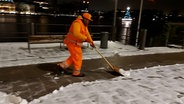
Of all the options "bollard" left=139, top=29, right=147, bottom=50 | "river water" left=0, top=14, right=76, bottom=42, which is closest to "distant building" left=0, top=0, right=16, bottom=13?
"river water" left=0, top=14, right=76, bottom=42

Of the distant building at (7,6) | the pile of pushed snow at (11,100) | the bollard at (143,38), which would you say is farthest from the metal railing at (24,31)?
the distant building at (7,6)

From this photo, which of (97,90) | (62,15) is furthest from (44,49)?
(62,15)

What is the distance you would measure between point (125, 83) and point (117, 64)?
2014 mm

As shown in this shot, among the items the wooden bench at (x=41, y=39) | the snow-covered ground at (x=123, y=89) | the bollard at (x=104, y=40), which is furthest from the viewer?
the bollard at (x=104, y=40)

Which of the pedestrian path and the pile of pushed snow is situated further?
the pedestrian path

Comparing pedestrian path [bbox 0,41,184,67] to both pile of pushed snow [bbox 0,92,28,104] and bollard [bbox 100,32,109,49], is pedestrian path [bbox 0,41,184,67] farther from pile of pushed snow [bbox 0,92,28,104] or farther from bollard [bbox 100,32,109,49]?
pile of pushed snow [bbox 0,92,28,104]

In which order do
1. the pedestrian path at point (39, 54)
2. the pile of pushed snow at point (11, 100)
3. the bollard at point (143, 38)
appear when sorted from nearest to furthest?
the pile of pushed snow at point (11, 100), the pedestrian path at point (39, 54), the bollard at point (143, 38)

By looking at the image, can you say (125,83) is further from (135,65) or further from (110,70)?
(135,65)

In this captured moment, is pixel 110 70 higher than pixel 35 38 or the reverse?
the reverse

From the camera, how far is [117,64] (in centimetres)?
761

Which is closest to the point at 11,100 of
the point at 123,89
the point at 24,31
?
the point at 123,89

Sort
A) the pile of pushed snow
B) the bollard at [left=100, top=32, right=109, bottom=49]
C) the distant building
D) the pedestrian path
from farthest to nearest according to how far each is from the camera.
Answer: the distant building < the bollard at [left=100, top=32, right=109, bottom=49] < the pedestrian path < the pile of pushed snow

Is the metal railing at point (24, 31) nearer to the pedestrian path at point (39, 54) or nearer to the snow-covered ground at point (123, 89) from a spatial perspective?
the pedestrian path at point (39, 54)

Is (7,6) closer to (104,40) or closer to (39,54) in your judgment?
(104,40)
